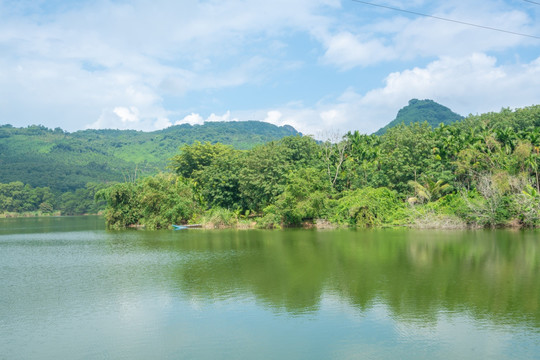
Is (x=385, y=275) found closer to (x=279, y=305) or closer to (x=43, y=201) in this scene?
(x=279, y=305)

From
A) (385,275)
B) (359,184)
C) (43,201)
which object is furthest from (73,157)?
(385,275)

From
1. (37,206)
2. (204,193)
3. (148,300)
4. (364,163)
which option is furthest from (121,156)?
(148,300)

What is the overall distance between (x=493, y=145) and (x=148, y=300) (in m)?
35.7

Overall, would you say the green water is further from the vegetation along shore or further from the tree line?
the tree line

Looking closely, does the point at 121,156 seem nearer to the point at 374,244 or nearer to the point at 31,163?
the point at 31,163

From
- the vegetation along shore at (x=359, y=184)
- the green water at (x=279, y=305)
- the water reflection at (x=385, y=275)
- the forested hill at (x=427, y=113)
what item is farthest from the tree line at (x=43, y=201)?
the forested hill at (x=427, y=113)

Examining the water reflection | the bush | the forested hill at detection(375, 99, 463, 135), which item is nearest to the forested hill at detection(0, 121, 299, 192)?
the forested hill at detection(375, 99, 463, 135)

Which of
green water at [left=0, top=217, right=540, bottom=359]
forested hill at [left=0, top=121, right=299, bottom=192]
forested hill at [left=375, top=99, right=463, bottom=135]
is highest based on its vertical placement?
forested hill at [left=375, top=99, right=463, bottom=135]

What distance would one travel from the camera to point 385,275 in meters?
16.2

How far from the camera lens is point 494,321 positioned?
34.2ft

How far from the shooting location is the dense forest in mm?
35031

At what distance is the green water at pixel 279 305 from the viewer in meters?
9.15

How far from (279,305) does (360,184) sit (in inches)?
1306

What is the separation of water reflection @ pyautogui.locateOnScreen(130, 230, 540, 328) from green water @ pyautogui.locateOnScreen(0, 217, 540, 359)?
64 millimetres
